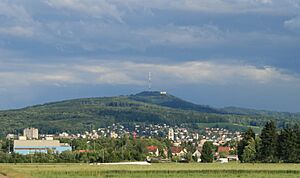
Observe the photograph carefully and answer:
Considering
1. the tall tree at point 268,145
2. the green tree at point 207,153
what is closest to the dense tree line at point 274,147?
the tall tree at point 268,145

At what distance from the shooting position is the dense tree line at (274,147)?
114m

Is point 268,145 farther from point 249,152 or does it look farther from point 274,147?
point 249,152

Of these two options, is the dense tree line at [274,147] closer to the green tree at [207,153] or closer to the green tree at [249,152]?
the green tree at [249,152]

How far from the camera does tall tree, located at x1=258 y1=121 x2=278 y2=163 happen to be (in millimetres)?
117250

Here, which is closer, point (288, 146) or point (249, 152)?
point (288, 146)

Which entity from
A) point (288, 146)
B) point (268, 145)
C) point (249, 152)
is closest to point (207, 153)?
point (249, 152)

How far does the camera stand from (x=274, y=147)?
117688 millimetres

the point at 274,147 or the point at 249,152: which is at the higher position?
the point at 274,147

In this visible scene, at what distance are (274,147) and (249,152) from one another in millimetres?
5528

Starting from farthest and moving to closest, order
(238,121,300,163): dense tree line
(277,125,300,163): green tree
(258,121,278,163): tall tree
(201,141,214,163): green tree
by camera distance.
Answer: (201,141,214,163): green tree → (258,121,278,163): tall tree → (238,121,300,163): dense tree line → (277,125,300,163): green tree

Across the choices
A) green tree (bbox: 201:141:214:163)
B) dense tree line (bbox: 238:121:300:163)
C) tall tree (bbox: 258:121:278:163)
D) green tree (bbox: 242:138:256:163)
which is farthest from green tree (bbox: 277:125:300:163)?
green tree (bbox: 201:141:214:163)

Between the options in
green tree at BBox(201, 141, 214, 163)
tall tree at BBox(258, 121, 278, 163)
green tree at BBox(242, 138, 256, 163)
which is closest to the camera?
tall tree at BBox(258, 121, 278, 163)

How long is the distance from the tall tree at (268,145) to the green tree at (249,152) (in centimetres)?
172

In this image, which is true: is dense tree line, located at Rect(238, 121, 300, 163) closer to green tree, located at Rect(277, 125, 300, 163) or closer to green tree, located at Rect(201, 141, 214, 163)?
green tree, located at Rect(277, 125, 300, 163)
